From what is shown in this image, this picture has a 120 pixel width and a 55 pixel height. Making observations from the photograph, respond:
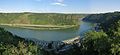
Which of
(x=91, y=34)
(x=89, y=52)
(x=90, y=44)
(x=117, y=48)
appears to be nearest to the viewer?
(x=117, y=48)

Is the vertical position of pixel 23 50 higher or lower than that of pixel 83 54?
higher

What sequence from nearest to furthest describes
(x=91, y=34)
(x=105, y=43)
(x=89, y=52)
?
1. (x=105, y=43)
2. (x=89, y=52)
3. (x=91, y=34)

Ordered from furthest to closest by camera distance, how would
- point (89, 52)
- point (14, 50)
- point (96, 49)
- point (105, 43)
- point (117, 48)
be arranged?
point (89, 52) → point (96, 49) → point (105, 43) → point (117, 48) → point (14, 50)

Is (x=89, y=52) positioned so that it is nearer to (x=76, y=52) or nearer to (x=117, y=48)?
(x=76, y=52)

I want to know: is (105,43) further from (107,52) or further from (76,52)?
(76,52)

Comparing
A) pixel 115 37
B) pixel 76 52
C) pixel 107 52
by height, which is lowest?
pixel 76 52

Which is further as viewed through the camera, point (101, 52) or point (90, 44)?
point (90, 44)

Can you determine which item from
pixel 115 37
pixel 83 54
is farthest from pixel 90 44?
pixel 115 37

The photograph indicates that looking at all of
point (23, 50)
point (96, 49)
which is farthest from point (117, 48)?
point (23, 50)

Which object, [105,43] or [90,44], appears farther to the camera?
[90,44]
